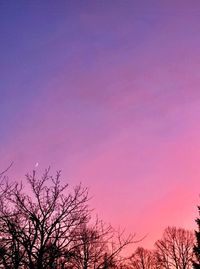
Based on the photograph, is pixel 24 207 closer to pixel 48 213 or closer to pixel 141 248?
pixel 48 213

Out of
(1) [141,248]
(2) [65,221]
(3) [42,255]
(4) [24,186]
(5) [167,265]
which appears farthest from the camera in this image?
(1) [141,248]

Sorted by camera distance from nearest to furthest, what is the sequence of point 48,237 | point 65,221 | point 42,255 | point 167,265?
point 42,255, point 48,237, point 65,221, point 167,265

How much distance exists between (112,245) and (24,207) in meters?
4.14

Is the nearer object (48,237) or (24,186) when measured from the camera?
(48,237)

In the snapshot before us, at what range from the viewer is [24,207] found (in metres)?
14.2

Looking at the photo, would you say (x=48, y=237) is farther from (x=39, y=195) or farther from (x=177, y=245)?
(x=177, y=245)

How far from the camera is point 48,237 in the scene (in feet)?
42.2

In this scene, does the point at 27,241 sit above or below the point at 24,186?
below

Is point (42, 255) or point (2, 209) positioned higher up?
point (2, 209)

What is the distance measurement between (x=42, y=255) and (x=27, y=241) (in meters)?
0.75

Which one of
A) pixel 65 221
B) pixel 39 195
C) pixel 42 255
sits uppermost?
pixel 39 195

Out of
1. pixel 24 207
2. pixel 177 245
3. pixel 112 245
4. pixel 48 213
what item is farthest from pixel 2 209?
pixel 177 245

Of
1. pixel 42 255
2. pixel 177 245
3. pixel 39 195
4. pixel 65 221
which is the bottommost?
pixel 42 255

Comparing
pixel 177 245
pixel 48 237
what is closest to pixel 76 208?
pixel 48 237
